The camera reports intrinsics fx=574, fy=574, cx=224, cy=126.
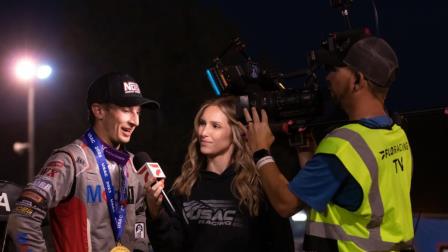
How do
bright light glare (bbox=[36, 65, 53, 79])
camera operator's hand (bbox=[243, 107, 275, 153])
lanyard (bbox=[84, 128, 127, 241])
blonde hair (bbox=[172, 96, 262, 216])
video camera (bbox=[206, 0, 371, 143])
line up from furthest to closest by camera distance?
bright light glare (bbox=[36, 65, 53, 79]), blonde hair (bbox=[172, 96, 262, 216]), lanyard (bbox=[84, 128, 127, 241]), camera operator's hand (bbox=[243, 107, 275, 153]), video camera (bbox=[206, 0, 371, 143])

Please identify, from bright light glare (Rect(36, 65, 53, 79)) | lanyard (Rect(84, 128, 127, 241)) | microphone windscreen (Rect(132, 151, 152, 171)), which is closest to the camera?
lanyard (Rect(84, 128, 127, 241))

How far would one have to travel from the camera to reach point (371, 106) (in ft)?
9.77

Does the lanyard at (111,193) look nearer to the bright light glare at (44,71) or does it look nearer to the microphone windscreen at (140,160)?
the microphone windscreen at (140,160)

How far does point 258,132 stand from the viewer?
3266 mm

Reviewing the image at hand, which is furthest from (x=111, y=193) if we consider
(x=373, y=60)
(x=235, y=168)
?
(x=373, y=60)

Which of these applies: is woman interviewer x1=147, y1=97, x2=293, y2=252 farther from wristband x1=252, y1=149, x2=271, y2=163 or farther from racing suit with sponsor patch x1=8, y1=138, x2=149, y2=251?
wristband x1=252, y1=149, x2=271, y2=163

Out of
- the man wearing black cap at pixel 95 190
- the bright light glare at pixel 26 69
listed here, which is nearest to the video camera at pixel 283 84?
the man wearing black cap at pixel 95 190

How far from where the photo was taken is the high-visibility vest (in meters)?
2.79

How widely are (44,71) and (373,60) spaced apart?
54.3 feet

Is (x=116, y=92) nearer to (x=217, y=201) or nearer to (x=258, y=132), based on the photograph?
(x=217, y=201)

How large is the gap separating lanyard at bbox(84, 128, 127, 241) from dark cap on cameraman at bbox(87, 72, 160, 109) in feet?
0.98

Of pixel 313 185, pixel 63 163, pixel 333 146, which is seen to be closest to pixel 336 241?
pixel 313 185

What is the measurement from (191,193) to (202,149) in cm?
31

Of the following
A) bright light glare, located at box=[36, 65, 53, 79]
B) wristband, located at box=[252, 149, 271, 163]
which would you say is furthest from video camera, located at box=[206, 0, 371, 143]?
bright light glare, located at box=[36, 65, 53, 79]
